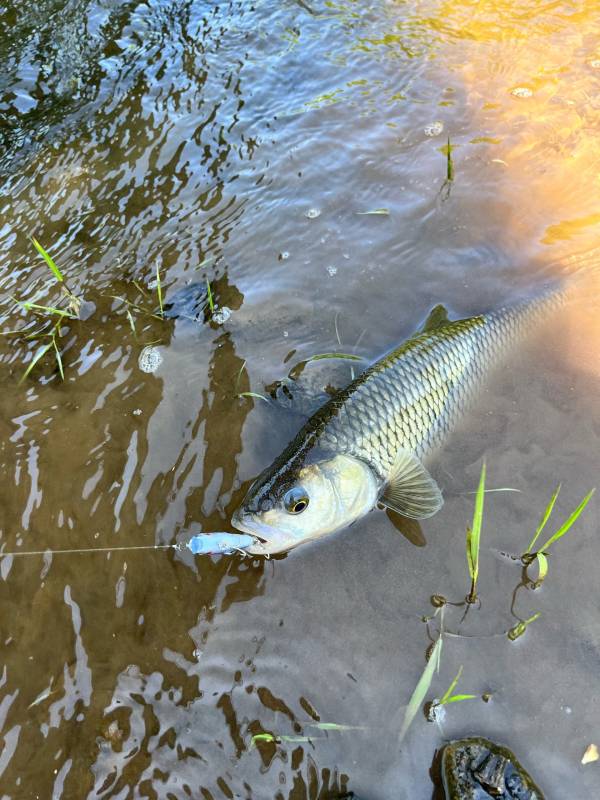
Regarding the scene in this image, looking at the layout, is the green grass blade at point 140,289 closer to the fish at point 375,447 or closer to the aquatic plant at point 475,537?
the fish at point 375,447

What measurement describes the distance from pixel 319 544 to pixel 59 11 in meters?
8.16

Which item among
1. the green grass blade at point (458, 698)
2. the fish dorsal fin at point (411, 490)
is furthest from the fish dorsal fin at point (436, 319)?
the green grass blade at point (458, 698)

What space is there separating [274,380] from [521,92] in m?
4.41

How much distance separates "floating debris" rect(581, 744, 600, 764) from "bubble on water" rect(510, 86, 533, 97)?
230 inches

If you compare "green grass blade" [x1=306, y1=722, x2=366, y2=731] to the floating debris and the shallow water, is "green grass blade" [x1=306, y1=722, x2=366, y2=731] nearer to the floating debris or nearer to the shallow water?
the shallow water

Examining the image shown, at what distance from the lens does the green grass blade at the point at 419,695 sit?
2.62 meters

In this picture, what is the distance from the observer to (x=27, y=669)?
2838 mm

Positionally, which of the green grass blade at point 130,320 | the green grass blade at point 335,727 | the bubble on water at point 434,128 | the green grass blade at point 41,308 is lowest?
the green grass blade at point 335,727

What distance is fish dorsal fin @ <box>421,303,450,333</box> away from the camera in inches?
155

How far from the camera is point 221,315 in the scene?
14.2 feet

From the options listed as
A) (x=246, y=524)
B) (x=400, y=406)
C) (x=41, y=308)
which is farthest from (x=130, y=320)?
(x=400, y=406)

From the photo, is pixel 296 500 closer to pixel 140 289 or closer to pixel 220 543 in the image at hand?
pixel 220 543

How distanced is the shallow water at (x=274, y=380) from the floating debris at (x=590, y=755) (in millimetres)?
36

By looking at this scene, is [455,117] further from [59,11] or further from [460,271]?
[59,11]
